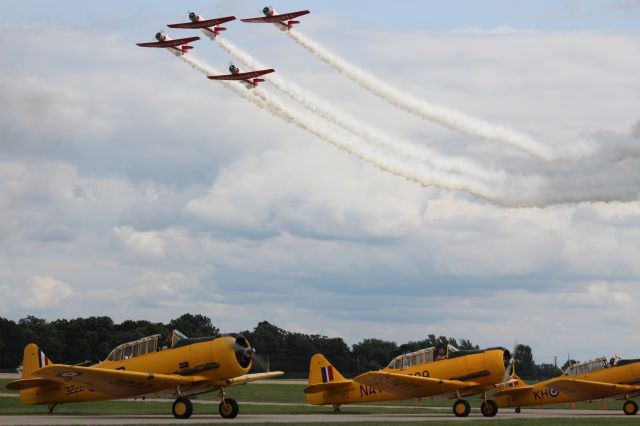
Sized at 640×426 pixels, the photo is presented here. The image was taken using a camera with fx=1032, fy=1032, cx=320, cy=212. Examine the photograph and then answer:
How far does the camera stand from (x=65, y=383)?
36844 millimetres

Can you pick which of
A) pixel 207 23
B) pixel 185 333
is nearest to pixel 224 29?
pixel 207 23

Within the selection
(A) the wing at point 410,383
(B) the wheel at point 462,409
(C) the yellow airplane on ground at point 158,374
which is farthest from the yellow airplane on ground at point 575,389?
(C) the yellow airplane on ground at point 158,374

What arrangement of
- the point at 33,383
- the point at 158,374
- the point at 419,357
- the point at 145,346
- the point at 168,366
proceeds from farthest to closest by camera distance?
the point at 419,357, the point at 33,383, the point at 145,346, the point at 168,366, the point at 158,374

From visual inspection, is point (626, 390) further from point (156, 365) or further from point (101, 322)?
point (101, 322)

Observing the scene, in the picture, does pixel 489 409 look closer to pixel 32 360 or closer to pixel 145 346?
pixel 145 346

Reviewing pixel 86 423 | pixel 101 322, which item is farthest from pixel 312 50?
pixel 101 322

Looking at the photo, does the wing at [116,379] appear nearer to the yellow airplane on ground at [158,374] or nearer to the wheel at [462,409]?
the yellow airplane on ground at [158,374]

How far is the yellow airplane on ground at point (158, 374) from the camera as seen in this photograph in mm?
34906

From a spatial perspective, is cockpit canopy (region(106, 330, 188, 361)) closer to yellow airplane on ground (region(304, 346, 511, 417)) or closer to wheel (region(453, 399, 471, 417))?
yellow airplane on ground (region(304, 346, 511, 417))

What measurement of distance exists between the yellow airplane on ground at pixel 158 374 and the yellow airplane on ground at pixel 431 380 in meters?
8.18

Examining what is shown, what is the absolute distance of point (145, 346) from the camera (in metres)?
37.7

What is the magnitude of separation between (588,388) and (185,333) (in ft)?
280

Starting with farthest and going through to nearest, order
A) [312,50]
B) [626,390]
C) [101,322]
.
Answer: [101,322]
[312,50]
[626,390]

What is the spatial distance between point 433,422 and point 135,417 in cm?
1041
